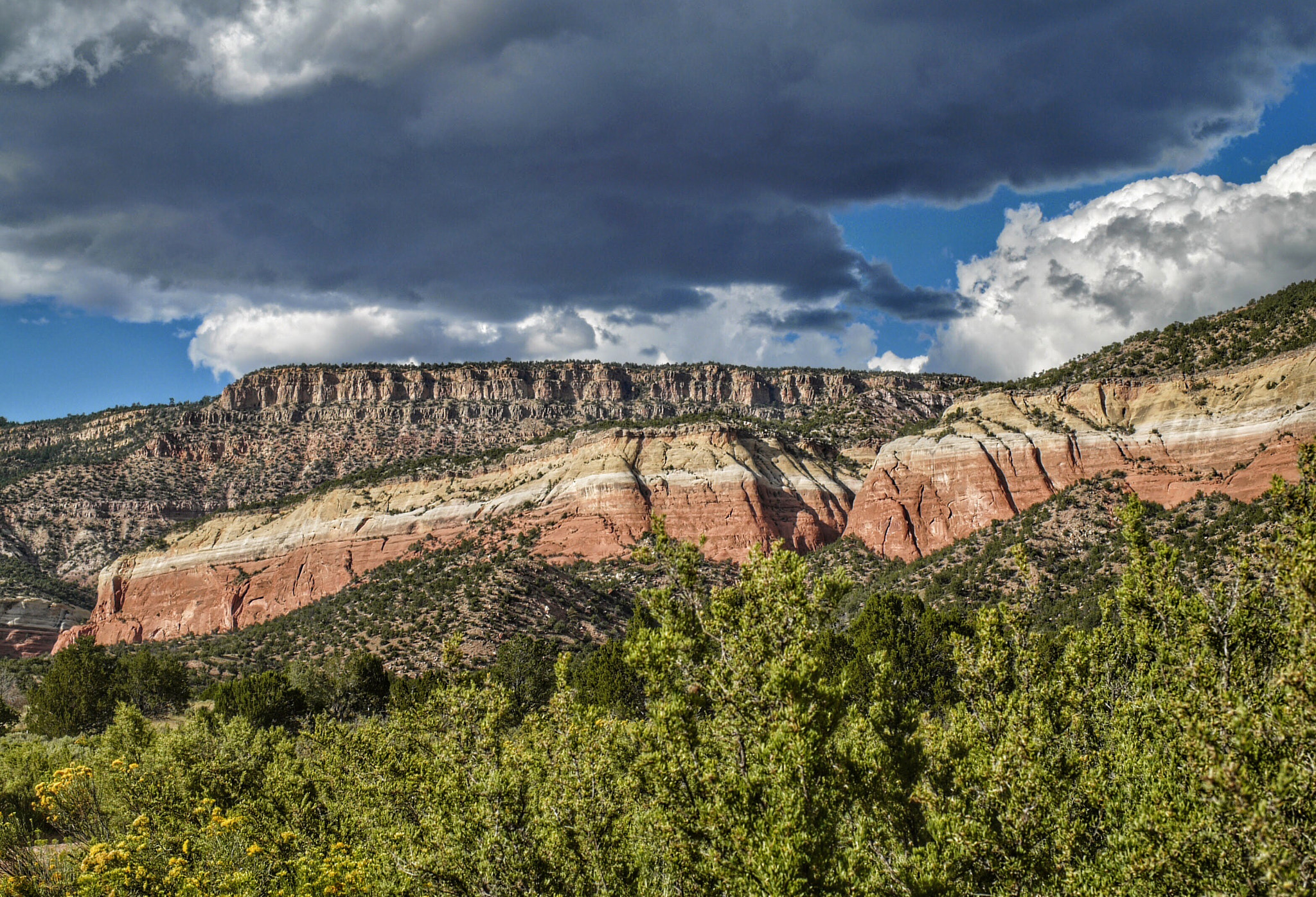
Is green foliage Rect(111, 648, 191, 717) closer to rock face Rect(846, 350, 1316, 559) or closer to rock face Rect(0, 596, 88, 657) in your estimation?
rock face Rect(0, 596, 88, 657)

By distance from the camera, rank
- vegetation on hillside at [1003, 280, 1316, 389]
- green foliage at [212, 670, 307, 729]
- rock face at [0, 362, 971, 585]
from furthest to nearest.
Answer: rock face at [0, 362, 971, 585], vegetation on hillside at [1003, 280, 1316, 389], green foliage at [212, 670, 307, 729]

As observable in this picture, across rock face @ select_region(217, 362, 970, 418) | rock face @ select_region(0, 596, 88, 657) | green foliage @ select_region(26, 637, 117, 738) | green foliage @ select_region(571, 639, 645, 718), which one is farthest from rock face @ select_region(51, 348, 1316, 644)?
rock face @ select_region(217, 362, 970, 418)

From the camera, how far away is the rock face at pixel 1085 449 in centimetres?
6134

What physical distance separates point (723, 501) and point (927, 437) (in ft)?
82.4

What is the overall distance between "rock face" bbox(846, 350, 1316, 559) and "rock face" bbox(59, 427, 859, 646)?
13327 millimetres

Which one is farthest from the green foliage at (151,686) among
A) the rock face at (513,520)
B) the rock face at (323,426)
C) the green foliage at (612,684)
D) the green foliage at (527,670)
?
the rock face at (323,426)

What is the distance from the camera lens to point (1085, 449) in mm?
76438

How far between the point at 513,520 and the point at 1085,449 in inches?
2523

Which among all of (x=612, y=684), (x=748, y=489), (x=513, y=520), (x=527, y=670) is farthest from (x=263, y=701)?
(x=748, y=489)

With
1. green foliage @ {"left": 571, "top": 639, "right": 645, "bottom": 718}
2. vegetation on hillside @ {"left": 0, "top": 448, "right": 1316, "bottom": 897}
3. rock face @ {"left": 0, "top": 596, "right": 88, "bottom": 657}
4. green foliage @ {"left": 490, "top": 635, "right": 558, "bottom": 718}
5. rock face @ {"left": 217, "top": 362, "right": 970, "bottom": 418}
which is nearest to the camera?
vegetation on hillside @ {"left": 0, "top": 448, "right": 1316, "bottom": 897}

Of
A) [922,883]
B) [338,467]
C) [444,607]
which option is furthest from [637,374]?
[922,883]

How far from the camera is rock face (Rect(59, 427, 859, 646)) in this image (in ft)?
315

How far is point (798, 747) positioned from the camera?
11.8 m

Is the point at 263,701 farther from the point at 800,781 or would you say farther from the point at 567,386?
the point at 567,386
